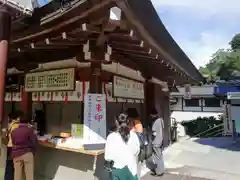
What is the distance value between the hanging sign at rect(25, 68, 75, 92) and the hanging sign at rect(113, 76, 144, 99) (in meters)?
1.01

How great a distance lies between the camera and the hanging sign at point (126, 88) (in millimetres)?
4838

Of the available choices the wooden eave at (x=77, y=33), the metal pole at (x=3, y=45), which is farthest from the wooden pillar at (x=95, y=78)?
the metal pole at (x=3, y=45)

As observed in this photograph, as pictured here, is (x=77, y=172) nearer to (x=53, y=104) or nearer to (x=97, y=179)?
(x=97, y=179)

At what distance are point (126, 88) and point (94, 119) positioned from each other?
1.60 meters

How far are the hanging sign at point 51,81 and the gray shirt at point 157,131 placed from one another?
2415 millimetres

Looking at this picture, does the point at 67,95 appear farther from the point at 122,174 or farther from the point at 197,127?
the point at 197,127

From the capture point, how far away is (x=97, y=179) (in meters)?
4.29

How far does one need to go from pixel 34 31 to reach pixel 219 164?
6543 millimetres

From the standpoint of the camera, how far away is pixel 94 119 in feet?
13.3

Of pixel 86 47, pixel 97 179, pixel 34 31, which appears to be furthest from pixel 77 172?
pixel 34 31

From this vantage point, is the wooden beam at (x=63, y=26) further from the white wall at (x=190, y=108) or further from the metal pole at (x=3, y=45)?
the white wall at (x=190, y=108)

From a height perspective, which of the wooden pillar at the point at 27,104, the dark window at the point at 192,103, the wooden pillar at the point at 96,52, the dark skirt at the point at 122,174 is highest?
the wooden pillar at the point at 96,52

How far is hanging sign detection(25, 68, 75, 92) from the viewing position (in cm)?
434

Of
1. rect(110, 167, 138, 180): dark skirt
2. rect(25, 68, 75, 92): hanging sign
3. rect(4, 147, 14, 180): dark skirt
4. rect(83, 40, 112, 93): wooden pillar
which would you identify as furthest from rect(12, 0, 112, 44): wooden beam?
rect(4, 147, 14, 180): dark skirt
